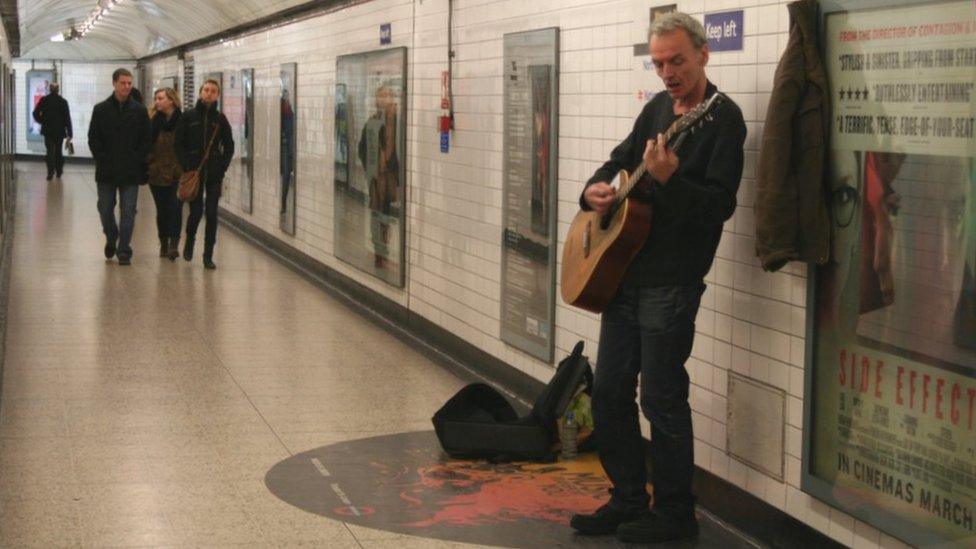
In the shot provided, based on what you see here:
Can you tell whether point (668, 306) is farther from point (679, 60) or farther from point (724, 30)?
point (724, 30)

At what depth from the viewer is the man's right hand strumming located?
14.8 feet

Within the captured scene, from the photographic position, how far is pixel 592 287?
4.59 metres

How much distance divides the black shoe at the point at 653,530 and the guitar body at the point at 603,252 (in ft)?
2.30

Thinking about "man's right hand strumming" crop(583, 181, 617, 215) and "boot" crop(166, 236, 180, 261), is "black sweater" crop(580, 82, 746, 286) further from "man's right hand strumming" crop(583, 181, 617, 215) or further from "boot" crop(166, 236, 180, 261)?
"boot" crop(166, 236, 180, 261)

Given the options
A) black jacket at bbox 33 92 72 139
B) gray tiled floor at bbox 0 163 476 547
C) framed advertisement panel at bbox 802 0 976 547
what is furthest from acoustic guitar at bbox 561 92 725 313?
black jacket at bbox 33 92 72 139

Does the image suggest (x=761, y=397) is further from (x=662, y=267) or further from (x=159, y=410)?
(x=159, y=410)

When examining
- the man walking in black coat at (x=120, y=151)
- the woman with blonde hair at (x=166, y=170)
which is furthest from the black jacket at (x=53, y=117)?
the man walking in black coat at (x=120, y=151)

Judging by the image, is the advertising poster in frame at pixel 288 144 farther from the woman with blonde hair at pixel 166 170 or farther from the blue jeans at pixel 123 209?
the blue jeans at pixel 123 209

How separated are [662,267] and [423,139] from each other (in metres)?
4.70

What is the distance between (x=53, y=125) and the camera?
26016 mm

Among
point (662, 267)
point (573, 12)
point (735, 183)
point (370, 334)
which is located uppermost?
point (573, 12)

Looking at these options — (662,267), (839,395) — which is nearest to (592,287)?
(662,267)

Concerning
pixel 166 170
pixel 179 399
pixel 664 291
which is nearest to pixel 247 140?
pixel 166 170

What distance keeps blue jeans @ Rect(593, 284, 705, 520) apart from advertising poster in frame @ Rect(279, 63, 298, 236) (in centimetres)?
919
